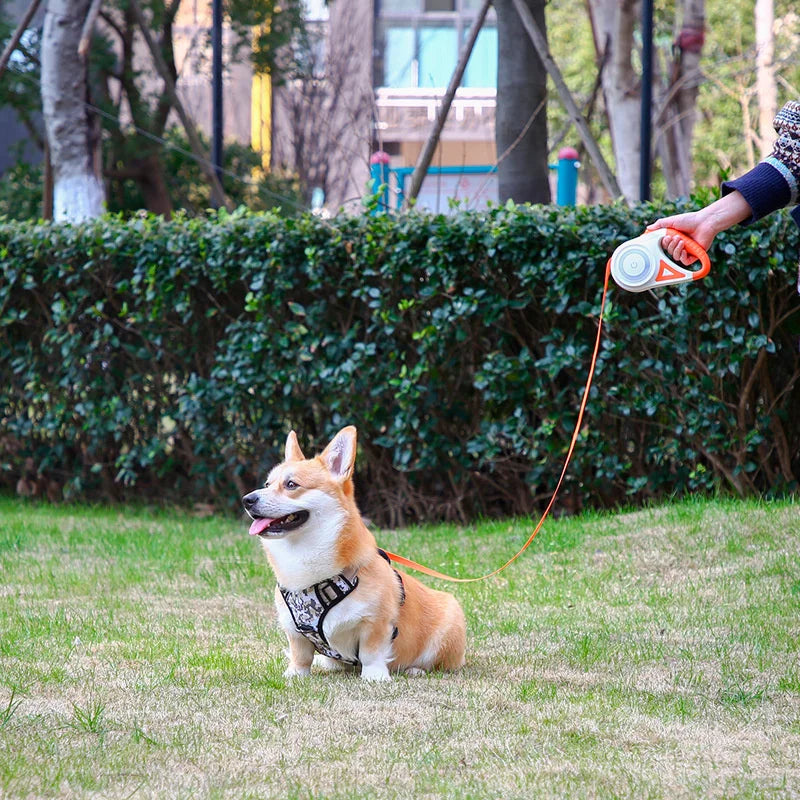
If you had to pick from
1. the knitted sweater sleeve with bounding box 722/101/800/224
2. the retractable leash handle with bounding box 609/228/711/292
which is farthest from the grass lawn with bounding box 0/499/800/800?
the knitted sweater sleeve with bounding box 722/101/800/224

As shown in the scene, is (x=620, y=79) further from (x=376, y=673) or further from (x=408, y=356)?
(x=376, y=673)

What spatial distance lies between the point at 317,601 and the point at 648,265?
72.5 inches

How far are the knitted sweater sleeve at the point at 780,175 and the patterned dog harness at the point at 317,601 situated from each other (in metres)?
2.07

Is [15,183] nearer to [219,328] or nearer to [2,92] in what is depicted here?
[2,92]

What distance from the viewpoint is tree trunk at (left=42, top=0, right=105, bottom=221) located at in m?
12.0

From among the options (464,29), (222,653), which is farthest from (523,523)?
(464,29)

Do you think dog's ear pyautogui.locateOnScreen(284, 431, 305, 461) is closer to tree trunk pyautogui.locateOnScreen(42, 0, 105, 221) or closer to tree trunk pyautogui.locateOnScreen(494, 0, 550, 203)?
tree trunk pyautogui.locateOnScreen(494, 0, 550, 203)

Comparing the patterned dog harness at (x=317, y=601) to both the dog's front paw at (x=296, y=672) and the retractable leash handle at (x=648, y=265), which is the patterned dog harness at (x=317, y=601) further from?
the retractable leash handle at (x=648, y=265)

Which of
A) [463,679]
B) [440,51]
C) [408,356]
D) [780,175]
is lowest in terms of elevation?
[463,679]

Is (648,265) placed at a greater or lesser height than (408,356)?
greater

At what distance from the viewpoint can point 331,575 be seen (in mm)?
4223

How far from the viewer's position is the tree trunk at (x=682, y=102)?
593 inches

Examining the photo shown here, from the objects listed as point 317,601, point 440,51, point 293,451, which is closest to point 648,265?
point 293,451

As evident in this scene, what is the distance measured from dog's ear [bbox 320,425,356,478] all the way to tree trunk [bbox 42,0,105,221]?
28.0ft
